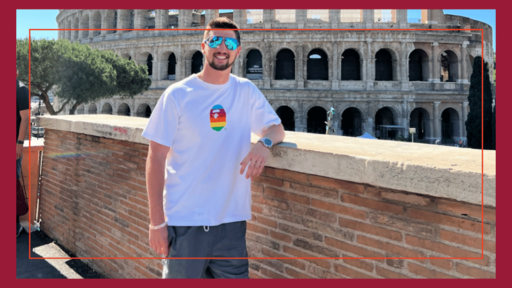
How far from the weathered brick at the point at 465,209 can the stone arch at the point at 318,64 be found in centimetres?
2544

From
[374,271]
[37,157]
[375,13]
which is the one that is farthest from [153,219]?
[375,13]

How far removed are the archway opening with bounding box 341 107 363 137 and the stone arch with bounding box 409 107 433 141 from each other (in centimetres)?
370

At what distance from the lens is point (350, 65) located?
86.6 feet

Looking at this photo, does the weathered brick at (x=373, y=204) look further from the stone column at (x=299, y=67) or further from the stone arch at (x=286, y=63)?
the stone arch at (x=286, y=63)

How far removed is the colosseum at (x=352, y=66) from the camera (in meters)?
25.1

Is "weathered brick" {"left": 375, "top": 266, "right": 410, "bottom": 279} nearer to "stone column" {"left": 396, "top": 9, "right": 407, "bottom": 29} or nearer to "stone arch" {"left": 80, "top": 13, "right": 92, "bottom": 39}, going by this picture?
"stone column" {"left": 396, "top": 9, "right": 407, "bottom": 29}

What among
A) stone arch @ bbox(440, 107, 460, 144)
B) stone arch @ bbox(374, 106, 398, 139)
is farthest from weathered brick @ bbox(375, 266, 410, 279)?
stone arch @ bbox(440, 107, 460, 144)

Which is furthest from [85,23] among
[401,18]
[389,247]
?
[389,247]

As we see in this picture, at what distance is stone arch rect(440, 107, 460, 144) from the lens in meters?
25.9

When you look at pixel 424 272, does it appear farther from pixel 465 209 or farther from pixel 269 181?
pixel 269 181

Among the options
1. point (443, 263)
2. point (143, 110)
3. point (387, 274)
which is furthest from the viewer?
point (143, 110)

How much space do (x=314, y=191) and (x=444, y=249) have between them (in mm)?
812

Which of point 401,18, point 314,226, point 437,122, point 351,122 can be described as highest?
point 401,18

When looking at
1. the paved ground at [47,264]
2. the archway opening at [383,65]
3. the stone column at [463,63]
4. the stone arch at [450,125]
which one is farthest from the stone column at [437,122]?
the paved ground at [47,264]
